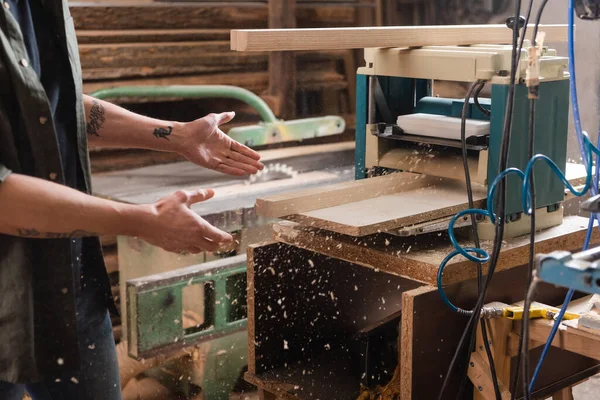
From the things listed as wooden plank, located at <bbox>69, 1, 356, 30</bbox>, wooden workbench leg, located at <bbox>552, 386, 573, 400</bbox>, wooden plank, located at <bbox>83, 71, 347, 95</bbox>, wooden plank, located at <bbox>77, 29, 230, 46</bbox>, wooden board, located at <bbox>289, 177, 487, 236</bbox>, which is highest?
wooden plank, located at <bbox>69, 1, 356, 30</bbox>

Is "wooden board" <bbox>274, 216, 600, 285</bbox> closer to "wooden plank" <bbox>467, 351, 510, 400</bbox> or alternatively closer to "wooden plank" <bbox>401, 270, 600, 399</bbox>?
"wooden plank" <bbox>401, 270, 600, 399</bbox>

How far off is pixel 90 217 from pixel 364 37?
2.84 ft

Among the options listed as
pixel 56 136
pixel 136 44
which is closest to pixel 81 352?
pixel 56 136

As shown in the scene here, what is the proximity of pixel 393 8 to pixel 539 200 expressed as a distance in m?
3.39

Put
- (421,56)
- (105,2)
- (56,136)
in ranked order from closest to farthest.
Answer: (56,136) → (421,56) → (105,2)

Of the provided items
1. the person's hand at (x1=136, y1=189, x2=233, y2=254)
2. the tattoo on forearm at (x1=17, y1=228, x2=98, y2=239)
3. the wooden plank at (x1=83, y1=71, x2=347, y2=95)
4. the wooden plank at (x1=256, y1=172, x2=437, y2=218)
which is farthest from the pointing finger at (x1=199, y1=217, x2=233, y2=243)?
the wooden plank at (x1=83, y1=71, x2=347, y2=95)

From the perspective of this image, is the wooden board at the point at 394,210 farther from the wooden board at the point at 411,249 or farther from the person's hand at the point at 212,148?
the person's hand at the point at 212,148

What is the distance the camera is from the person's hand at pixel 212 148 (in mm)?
1890

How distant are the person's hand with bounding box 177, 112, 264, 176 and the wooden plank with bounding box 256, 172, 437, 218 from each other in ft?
0.37

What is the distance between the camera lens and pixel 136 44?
4.23 meters

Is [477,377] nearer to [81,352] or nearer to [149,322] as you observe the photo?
[81,352]

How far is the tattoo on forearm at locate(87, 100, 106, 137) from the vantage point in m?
1.83

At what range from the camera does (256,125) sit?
153 inches

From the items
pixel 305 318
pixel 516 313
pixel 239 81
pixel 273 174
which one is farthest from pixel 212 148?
pixel 239 81
